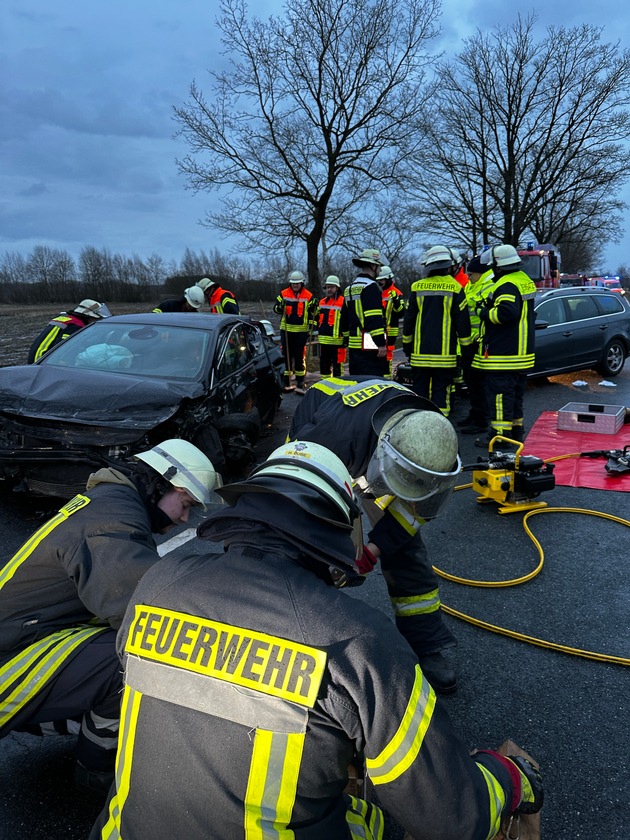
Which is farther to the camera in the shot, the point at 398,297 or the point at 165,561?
the point at 398,297

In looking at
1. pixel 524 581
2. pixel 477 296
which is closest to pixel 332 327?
pixel 477 296

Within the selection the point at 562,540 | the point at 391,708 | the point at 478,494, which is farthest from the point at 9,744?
the point at 478,494

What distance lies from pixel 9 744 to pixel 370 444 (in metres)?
1.93

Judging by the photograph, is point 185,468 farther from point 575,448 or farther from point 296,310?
point 296,310

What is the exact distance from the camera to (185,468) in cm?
234

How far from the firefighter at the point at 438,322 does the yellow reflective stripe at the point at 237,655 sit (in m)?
5.41

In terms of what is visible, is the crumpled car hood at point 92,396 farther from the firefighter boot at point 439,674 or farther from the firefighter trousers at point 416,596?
the firefighter boot at point 439,674

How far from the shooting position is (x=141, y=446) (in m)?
4.13

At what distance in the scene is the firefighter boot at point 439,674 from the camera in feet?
8.85

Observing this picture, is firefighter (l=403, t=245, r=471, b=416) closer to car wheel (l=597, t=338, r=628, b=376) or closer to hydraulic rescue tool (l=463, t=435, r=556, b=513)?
hydraulic rescue tool (l=463, t=435, r=556, b=513)

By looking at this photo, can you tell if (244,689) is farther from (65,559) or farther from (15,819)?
(15,819)

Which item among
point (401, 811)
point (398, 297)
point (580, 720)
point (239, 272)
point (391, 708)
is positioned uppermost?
point (239, 272)

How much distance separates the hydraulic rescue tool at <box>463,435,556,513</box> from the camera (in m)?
4.51

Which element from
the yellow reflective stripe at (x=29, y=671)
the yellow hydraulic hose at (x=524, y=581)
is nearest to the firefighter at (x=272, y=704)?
the yellow reflective stripe at (x=29, y=671)
